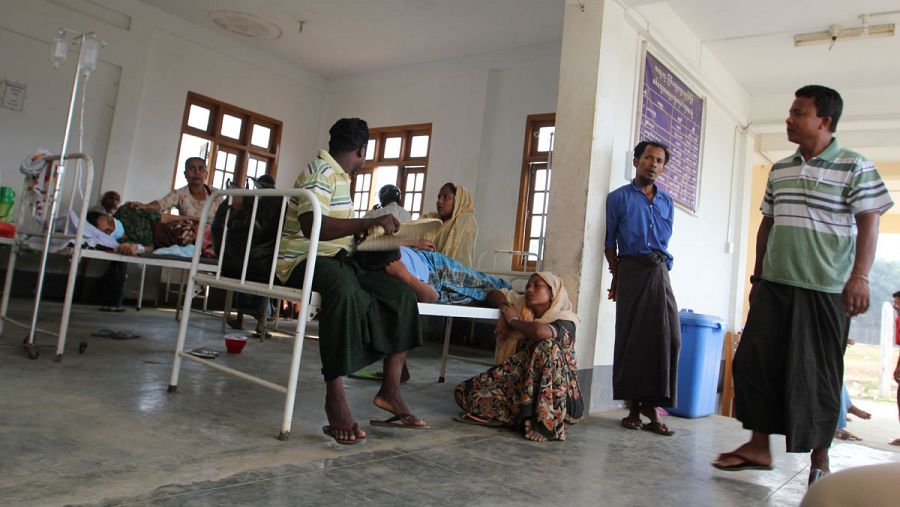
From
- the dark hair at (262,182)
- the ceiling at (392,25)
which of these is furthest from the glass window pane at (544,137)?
the dark hair at (262,182)

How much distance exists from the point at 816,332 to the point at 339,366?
1869 mm

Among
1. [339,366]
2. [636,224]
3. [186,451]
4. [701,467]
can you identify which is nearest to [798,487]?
[701,467]

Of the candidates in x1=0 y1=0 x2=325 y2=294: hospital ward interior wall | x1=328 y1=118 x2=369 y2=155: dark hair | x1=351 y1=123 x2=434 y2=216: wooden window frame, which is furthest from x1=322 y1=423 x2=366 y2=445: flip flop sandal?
x1=351 y1=123 x2=434 y2=216: wooden window frame

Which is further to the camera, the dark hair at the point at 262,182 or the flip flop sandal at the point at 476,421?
the dark hair at the point at 262,182

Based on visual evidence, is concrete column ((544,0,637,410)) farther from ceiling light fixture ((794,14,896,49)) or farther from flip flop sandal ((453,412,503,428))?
ceiling light fixture ((794,14,896,49))

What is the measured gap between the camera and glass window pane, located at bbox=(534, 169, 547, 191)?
7652 mm

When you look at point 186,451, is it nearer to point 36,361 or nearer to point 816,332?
point 36,361

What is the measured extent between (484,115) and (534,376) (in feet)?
18.5

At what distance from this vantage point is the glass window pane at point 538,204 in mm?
7645

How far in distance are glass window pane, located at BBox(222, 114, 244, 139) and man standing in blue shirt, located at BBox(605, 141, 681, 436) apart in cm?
683

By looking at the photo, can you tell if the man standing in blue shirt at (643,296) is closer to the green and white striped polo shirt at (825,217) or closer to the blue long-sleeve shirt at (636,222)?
the blue long-sleeve shirt at (636,222)

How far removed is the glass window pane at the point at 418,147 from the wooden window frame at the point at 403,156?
0.03 m

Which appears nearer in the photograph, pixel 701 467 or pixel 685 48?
pixel 701 467

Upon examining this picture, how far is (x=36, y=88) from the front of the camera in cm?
709
